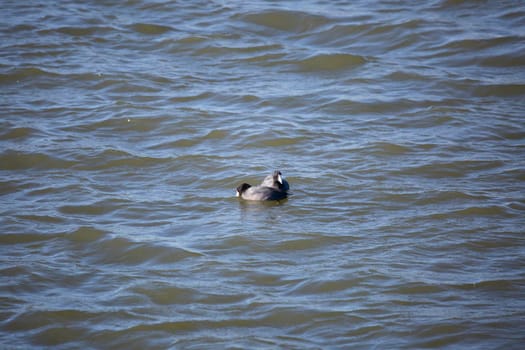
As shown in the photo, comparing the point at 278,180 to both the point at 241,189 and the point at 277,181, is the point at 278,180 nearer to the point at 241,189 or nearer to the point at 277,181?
the point at 277,181

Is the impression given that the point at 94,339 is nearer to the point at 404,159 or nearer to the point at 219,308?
the point at 219,308

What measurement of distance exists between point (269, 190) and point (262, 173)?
894 millimetres

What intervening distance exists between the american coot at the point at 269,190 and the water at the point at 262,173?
0.13 meters

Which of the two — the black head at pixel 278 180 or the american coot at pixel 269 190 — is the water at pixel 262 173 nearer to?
the american coot at pixel 269 190

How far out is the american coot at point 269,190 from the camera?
8.81 metres

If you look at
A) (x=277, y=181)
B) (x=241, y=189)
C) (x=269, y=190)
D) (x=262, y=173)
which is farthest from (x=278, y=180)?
(x=262, y=173)

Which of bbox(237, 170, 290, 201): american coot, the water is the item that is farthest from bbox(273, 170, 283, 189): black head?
the water

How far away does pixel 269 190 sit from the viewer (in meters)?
8.83

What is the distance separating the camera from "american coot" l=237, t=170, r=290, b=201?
8812 millimetres

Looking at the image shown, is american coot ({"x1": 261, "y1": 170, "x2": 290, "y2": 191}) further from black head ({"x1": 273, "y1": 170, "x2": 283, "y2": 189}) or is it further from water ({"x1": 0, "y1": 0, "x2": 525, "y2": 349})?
water ({"x1": 0, "y1": 0, "x2": 525, "y2": 349})

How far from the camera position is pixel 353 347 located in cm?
599

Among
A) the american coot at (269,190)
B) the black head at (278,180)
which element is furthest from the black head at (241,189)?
the black head at (278,180)

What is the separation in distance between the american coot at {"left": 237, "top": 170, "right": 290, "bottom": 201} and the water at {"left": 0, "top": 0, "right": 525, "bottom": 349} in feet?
0.43

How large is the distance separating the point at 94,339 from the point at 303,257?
2.25 meters
